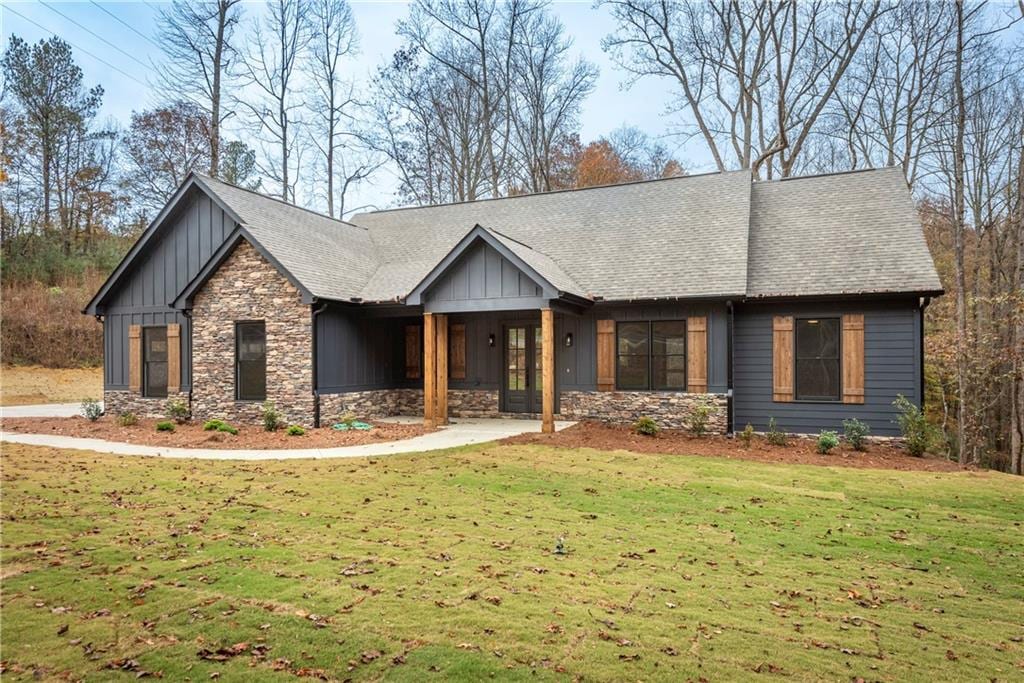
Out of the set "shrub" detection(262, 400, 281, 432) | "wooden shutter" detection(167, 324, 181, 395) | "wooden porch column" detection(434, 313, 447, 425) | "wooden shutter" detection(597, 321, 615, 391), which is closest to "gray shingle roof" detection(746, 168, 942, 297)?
"wooden shutter" detection(597, 321, 615, 391)

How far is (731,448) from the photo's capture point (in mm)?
11469

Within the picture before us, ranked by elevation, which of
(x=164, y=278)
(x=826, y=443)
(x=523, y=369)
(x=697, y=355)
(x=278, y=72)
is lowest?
(x=826, y=443)

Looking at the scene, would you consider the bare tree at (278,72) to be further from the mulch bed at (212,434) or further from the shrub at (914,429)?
the shrub at (914,429)

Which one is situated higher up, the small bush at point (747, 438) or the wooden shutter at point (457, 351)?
the wooden shutter at point (457, 351)

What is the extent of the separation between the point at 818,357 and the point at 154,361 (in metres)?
15.6

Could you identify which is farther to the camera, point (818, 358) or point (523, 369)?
point (523, 369)

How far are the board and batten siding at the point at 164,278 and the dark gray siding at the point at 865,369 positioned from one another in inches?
486

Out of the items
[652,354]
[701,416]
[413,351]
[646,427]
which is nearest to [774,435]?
[701,416]

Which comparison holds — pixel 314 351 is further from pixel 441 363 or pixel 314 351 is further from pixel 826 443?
pixel 826 443

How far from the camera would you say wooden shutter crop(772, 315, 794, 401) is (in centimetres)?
1291

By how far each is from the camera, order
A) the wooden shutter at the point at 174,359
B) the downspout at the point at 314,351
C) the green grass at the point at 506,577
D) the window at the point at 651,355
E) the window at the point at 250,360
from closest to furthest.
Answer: the green grass at the point at 506,577 < the window at the point at 651,355 < the downspout at the point at 314,351 < the window at the point at 250,360 < the wooden shutter at the point at 174,359

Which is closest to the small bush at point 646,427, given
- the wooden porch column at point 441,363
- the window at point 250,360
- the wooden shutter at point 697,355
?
the wooden shutter at point 697,355

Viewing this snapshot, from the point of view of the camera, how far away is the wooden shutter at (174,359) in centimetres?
1558

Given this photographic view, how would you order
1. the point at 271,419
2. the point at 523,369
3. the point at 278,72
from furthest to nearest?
the point at 278,72 → the point at 523,369 → the point at 271,419
